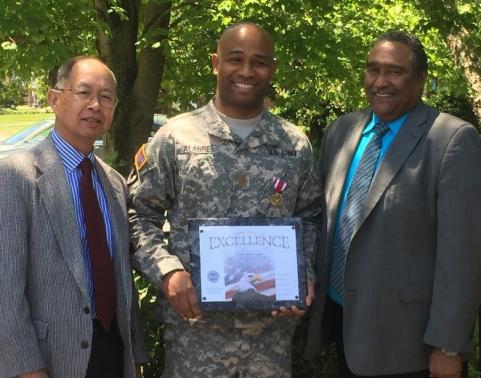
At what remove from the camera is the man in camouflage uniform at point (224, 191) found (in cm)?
293

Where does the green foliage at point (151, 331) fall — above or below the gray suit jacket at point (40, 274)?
below

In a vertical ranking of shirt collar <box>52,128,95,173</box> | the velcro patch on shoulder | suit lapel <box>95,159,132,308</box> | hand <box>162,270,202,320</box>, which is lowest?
hand <box>162,270,202,320</box>

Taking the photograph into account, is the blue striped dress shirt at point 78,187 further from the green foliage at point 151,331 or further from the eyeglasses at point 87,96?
the green foliage at point 151,331

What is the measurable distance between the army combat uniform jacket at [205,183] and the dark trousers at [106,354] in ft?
1.04

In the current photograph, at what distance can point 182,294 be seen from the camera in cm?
273

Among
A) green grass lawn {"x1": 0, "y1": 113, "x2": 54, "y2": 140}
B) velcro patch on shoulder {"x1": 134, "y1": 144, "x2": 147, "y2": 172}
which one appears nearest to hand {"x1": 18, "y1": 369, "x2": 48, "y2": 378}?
velcro patch on shoulder {"x1": 134, "y1": 144, "x2": 147, "y2": 172}

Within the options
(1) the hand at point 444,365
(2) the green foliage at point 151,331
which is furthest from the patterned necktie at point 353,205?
(2) the green foliage at point 151,331

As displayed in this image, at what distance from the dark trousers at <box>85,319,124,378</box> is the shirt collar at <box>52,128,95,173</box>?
2.14 ft

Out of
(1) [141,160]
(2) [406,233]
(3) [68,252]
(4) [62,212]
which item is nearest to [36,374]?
(3) [68,252]

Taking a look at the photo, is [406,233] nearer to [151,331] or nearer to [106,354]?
[106,354]

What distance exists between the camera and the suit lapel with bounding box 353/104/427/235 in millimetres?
2844

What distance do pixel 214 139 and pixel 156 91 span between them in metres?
A: 5.15

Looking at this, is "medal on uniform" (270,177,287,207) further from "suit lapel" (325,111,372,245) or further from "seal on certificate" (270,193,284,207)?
"suit lapel" (325,111,372,245)

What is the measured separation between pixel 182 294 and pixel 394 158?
1.12 m
